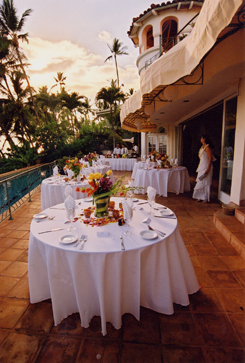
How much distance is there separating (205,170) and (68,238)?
4290mm

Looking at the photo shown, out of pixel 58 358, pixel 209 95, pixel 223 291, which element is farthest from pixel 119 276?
pixel 209 95

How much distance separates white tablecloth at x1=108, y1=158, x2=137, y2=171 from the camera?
12578 mm

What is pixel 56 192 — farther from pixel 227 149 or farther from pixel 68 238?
pixel 227 149

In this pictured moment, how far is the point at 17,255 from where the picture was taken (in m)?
3.07

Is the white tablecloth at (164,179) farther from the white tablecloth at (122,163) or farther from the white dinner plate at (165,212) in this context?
the white tablecloth at (122,163)

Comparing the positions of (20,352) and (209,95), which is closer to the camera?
(20,352)

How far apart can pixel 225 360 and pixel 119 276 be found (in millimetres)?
1002

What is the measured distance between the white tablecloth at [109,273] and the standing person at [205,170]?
3.56 meters

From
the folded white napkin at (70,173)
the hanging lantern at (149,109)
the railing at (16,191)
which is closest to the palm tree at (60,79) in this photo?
the railing at (16,191)

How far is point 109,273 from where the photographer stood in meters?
1.66

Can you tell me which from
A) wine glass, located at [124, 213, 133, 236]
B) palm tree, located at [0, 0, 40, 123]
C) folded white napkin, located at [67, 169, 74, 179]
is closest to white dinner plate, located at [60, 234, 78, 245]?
wine glass, located at [124, 213, 133, 236]

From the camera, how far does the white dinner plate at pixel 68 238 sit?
68.0 inches

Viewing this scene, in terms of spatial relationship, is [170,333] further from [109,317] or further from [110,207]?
[110,207]

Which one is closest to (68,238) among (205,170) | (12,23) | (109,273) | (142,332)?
(109,273)
